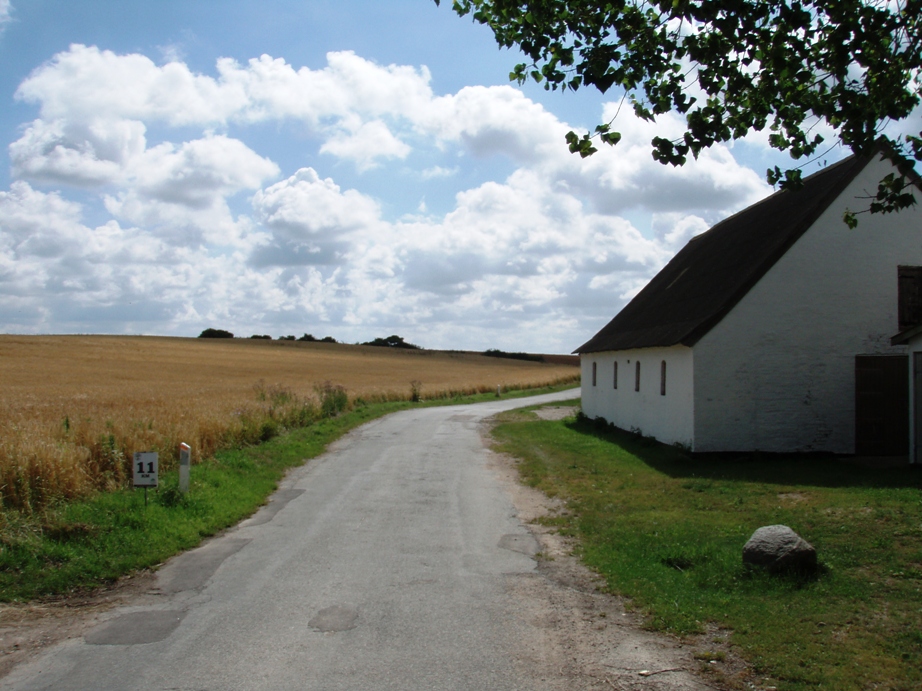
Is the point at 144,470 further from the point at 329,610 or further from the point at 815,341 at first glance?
the point at 815,341

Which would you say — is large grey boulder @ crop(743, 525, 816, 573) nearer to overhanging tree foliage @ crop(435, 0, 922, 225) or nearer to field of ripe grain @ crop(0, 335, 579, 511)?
overhanging tree foliage @ crop(435, 0, 922, 225)

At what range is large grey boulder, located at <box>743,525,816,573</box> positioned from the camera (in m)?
6.85

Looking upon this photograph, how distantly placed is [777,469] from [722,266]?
646cm

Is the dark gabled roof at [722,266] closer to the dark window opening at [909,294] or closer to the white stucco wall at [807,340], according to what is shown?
the white stucco wall at [807,340]

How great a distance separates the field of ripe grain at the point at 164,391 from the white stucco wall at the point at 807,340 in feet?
36.5

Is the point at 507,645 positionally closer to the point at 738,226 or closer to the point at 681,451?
the point at 681,451

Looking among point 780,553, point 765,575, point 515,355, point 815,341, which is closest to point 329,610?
point 765,575

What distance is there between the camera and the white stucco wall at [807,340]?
637 inches

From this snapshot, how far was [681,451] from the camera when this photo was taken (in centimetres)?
1678

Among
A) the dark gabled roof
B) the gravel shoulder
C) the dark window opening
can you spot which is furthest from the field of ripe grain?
the dark window opening

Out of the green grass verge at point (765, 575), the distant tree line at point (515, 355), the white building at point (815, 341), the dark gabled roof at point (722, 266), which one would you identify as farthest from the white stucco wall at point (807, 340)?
the distant tree line at point (515, 355)

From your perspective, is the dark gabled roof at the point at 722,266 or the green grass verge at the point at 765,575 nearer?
the green grass verge at the point at 765,575

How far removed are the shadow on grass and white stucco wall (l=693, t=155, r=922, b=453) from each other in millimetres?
275

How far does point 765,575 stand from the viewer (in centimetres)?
683
